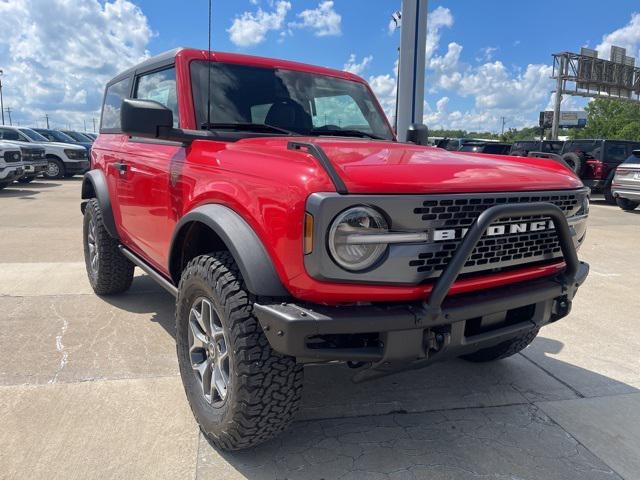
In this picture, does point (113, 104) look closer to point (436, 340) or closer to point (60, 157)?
point (436, 340)

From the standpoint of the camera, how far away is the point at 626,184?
12.4 m

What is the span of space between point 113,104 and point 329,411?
11.1 ft

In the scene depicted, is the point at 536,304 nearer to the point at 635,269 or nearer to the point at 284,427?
the point at 284,427

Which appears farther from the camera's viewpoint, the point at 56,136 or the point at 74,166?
the point at 56,136

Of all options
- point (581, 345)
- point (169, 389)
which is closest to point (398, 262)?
point (169, 389)

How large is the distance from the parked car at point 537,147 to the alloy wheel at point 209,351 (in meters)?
15.1

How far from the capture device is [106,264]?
4.50 meters

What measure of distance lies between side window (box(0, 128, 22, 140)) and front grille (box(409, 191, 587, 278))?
18.6m

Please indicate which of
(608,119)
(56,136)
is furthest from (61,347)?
(608,119)

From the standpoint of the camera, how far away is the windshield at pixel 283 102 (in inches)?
126

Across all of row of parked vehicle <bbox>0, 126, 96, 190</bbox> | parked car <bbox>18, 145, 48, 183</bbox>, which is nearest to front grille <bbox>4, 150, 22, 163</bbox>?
row of parked vehicle <bbox>0, 126, 96, 190</bbox>

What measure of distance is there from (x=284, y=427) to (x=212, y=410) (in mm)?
392

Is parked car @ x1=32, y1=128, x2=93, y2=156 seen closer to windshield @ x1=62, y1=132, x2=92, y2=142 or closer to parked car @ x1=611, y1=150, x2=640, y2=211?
windshield @ x1=62, y1=132, x2=92, y2=142

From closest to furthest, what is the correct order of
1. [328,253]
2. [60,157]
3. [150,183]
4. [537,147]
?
1. [328,253]
2. [150,183]
3. [537,147]
4. [60,157]
